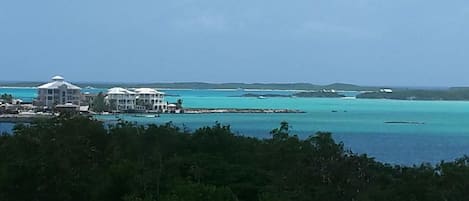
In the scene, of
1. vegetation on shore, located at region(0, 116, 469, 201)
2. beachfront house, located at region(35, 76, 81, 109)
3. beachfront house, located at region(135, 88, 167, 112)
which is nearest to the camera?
vegetation on shore, located at region(0, 116, 469, 201)

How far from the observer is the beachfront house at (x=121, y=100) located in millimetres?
61919

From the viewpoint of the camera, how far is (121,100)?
2473 inches

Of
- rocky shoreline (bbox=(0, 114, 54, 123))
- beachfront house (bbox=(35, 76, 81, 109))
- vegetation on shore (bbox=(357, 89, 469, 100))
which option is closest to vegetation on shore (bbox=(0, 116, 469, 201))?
rocky shoreline (bbox=(0, 114, 54, 123))

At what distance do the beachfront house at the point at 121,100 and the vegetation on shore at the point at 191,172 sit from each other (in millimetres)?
48327

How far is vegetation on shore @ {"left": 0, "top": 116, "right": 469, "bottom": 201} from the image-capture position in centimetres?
971

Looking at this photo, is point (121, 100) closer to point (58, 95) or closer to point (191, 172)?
point (58, 95)

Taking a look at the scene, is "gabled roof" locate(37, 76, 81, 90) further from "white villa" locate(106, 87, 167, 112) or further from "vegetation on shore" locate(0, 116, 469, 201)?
"vegetation on shore" locate(0, 116, 469, 201)

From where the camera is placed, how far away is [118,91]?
64.1 m

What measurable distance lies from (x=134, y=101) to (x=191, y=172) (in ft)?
170

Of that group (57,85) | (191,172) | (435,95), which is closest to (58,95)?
(57,85)

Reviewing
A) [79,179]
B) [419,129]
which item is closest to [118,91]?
[419,129]

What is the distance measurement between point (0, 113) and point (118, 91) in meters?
12.9

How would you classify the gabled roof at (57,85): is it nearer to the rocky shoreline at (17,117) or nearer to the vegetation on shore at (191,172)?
the rocky shoreline at (17,117)

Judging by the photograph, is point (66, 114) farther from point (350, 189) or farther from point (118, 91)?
point (118, 91)
